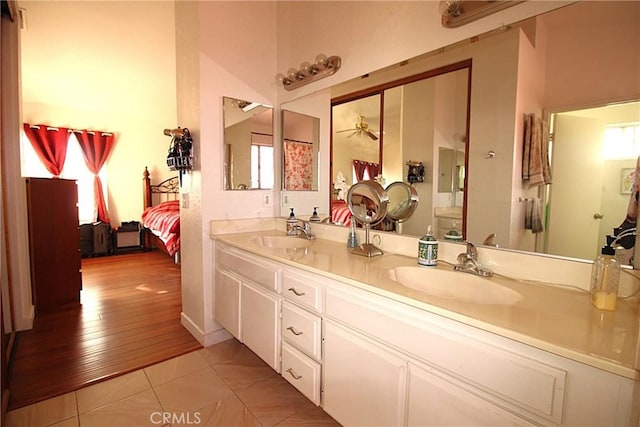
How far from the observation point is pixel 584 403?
69 cm

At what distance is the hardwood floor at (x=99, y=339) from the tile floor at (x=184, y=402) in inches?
5.2

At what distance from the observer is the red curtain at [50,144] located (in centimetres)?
465

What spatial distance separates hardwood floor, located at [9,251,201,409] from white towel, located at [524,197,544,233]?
228 cm

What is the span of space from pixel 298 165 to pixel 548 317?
195cm

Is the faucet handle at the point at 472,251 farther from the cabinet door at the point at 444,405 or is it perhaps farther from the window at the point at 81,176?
the window at the point at 81,176

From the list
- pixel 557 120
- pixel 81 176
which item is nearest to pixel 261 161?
pixel 557 120

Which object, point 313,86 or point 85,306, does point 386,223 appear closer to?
point 313,86

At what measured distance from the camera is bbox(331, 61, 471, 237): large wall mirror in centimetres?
147

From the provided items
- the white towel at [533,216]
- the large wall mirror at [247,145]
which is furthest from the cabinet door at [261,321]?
the white towel at [533,216]

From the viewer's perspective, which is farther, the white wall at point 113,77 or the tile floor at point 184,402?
the white wall at point 113,77

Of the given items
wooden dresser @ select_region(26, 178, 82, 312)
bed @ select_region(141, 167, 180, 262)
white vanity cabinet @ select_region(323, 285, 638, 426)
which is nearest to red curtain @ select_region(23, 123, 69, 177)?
bed @ select_region(141, 167, 180, 262)

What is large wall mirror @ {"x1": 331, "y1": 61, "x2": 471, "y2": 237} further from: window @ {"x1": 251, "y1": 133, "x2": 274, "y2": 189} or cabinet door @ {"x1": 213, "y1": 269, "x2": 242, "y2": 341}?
cabinet door @ {"x1": 213, "y1": 269, "x2": 242, "y2": 341}

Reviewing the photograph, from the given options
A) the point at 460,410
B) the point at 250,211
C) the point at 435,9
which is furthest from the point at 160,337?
the point at 435,9

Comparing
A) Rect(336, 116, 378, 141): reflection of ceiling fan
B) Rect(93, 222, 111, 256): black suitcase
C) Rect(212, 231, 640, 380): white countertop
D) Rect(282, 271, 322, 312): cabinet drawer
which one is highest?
Rect(336, 116, 378, 141): reflection of ceiling fan
